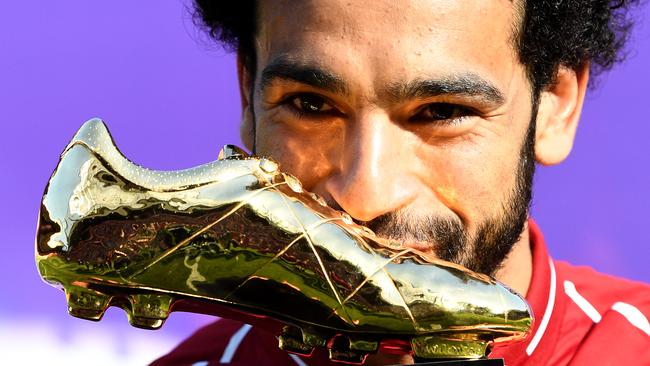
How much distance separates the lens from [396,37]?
1.30 m

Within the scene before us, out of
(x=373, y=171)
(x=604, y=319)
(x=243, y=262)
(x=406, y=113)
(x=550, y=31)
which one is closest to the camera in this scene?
(x=243, y=262)

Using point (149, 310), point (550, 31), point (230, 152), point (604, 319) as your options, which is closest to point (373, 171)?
point (230, 152)

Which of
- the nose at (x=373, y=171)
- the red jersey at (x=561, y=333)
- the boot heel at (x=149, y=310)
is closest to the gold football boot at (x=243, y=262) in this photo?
the boot heel at (x=149, y=310)

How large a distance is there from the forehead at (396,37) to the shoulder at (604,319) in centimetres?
58

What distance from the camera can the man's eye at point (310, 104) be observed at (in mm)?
1360

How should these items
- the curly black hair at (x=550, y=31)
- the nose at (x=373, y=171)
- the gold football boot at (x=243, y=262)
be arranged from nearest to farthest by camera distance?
the gold football boot at (x=243, y=262)
the nose at (x=373, y=171)
the curly black hair at (x=550, y=31)

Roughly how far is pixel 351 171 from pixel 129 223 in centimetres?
46

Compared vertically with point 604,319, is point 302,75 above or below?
above

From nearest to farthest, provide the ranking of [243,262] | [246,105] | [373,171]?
[243,262], [373,171], [246,105]

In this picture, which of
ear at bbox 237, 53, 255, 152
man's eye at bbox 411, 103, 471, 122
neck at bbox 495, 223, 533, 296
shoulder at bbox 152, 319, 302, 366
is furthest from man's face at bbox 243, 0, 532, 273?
shoulder at bbox 152, 319, 302, 366

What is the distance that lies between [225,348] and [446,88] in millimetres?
988

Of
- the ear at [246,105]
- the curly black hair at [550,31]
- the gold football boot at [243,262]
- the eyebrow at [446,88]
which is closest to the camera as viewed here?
the gold football boot at [243,262]

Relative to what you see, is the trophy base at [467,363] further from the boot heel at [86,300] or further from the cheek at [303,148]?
the cheek at [303,148]

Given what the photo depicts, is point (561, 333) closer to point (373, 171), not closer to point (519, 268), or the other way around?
point (519, 268)
